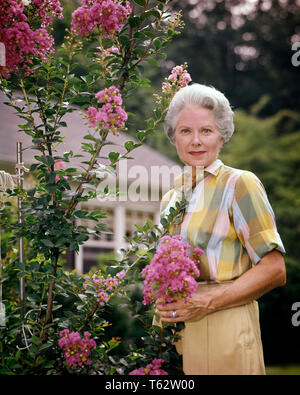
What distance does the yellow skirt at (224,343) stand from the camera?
1412 millimetres

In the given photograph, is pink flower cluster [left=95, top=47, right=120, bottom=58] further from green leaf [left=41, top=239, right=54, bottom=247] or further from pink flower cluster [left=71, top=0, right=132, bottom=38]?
green leaf [left=41, top=239, right=54, bottom=247]

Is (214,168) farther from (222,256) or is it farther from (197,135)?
(222,256)

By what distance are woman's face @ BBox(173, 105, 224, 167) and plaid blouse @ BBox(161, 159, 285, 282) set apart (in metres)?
0.11

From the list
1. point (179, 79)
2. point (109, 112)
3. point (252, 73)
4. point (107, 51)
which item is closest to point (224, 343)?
point (109, 112)

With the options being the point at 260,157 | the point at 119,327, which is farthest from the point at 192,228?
the point at 260,157

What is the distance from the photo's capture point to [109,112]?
1.47m

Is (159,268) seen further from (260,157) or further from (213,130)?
(260,157)

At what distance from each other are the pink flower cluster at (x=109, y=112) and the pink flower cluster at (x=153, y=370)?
0.77 metres

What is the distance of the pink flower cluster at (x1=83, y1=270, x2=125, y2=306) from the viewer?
1559 millimetres

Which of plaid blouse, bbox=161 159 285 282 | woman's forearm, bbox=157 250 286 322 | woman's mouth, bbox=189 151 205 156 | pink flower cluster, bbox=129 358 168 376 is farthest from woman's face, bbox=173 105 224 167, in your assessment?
pink flower cluster, bbox=129 358 168 376

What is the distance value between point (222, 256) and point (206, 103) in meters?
0.53

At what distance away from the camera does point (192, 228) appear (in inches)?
59.3

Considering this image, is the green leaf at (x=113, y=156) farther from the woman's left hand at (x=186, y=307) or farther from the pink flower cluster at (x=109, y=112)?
the woman's left hand at (x=186, y=307)
